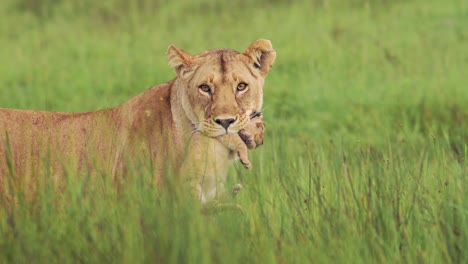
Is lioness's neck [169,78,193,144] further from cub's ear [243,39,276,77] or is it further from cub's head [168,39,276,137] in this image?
cub's ear [243,39,276,77]

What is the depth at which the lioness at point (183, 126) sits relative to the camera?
4.09 meters

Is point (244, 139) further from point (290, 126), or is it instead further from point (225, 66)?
point (290, 126)

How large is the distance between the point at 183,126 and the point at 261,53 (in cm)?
46

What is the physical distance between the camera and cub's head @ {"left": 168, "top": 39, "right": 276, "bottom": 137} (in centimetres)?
410

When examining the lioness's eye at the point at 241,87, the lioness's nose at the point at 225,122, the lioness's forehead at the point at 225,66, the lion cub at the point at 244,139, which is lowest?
the lion cub at the point at 244,139

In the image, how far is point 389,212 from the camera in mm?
3494

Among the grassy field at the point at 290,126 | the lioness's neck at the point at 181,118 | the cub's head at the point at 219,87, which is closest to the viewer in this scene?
the grassy field at the point at 290,126

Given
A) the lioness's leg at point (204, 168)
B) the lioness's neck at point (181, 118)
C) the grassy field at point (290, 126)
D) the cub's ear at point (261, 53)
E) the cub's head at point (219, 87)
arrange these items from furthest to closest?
1. the cub's ear at point (261, 53)
2. the lioness's neck at point (181, 118)
3. the cub's head at point (219, 87)
4. the lioness's leg at point (204, 168)
5. the grassy field at point (290, 126)

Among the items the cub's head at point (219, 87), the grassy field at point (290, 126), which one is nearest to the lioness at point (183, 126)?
the cub's head at point (219, 87)

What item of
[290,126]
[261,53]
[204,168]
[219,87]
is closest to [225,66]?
[219,87]

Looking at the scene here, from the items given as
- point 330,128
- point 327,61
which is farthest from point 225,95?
point 327,61

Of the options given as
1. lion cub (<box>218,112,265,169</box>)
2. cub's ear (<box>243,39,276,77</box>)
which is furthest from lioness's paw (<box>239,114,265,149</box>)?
cub's ear (<box>243,39,276,77</box>)

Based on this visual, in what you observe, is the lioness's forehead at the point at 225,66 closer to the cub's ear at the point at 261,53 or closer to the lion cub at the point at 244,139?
the cub's ear at the point at 261,53

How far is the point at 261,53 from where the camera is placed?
172 inches
